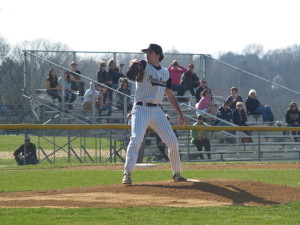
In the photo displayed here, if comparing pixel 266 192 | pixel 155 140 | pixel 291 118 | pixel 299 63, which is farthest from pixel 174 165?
pixel 299 63

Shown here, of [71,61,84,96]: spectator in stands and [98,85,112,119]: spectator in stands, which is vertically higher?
[71,61,84,96]: spectator in stands

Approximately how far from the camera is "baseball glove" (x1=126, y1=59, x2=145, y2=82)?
34.4ft

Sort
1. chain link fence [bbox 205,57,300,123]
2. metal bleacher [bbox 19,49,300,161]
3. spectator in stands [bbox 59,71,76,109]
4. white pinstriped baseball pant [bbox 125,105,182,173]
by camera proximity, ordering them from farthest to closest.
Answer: chain link fence [bbox 205,57,300,123], spectator in stands [bbox 59,71,76,109], metal bleacher [bbox 19,49,300,161], white pinstriped baseball pant [bbox 125,105,182,173]

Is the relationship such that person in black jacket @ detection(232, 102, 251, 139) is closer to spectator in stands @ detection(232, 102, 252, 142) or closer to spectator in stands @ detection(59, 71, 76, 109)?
spectator in stands @ detection(232, 102, 252, 142)

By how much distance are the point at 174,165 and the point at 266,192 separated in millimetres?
1511

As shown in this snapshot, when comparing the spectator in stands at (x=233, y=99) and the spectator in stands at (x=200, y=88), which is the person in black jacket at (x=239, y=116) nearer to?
the spectator in stands at (x=233, y=99)

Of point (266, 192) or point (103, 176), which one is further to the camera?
point (103, 176)

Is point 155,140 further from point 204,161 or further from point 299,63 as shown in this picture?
point 299,63

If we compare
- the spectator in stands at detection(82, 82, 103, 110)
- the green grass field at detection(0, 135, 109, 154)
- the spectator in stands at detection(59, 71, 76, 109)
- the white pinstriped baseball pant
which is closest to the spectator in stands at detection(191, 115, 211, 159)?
the green grass field at detection(0, 135, 109, 154)

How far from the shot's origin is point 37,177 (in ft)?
47.9

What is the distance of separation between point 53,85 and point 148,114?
12470mm

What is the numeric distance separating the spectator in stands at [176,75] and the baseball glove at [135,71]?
1365 centimetres

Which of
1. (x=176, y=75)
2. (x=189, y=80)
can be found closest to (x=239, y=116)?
(x=189, y=80)

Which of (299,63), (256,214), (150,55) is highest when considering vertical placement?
(299,63)
